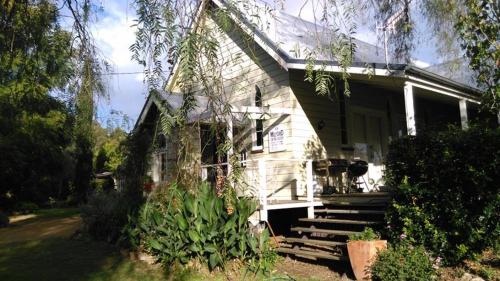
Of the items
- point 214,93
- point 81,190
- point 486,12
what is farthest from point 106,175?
point 214,93

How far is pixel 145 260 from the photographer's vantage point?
32.6 feet

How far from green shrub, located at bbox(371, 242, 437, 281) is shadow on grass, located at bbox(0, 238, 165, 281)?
3891 mm

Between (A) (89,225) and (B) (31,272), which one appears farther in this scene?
(A) (89,225)

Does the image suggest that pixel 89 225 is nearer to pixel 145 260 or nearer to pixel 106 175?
pixel 145 260

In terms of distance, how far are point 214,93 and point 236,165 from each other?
2.10 feet

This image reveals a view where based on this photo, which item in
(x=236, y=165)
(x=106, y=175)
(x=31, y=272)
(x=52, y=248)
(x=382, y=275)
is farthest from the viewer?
(x=106, y=175)

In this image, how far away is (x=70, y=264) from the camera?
9.97m

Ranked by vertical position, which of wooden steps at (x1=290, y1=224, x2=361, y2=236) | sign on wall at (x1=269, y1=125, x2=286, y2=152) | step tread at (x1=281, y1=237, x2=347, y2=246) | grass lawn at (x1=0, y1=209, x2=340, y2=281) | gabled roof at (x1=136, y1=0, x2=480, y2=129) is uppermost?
gabled roof at (x1=136, y1=0, x2=480, y2=129)

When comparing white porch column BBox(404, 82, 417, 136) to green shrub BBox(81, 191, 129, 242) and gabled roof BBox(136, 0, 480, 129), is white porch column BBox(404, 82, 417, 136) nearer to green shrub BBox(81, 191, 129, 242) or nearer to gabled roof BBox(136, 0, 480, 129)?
gabled roof BBox(136, 0, 480, 129)

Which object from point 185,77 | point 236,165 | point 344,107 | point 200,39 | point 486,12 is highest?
point 486,12

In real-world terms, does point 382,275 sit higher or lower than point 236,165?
lower

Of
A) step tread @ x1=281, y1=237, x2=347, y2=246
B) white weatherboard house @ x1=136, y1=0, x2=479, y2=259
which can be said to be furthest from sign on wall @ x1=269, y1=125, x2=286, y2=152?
step tread @ x1=281, y1=237, x2=347, y2=246

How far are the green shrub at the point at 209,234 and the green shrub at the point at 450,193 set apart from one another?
2.63 meters

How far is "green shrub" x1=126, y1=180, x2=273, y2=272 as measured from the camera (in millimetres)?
8922
